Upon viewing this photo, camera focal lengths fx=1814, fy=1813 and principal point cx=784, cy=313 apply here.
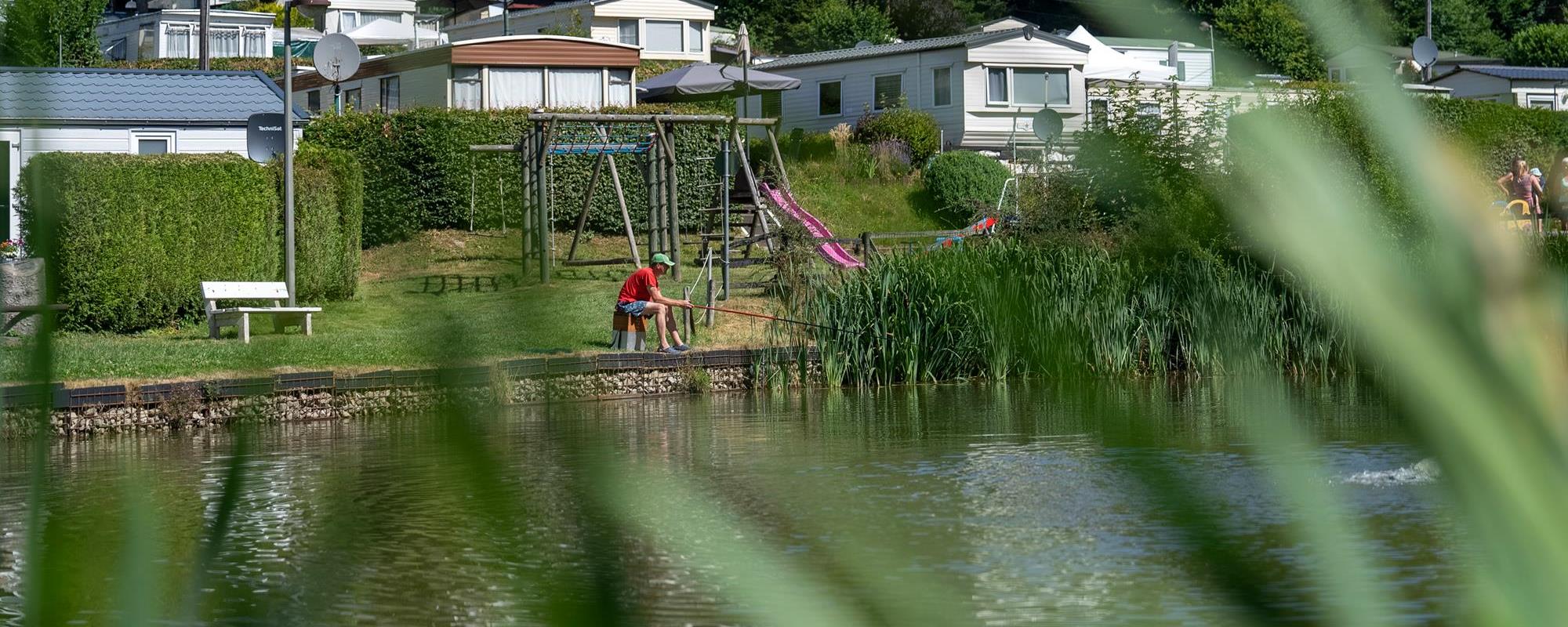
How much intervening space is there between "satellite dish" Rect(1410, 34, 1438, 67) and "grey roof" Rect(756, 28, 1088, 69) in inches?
1557

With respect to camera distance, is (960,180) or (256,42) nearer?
(960,180)

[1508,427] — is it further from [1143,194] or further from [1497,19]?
[1497,19]

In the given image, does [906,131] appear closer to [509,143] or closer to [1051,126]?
[509,143]

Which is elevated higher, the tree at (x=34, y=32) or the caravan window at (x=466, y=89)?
the caravan window at (x=466, y=89)

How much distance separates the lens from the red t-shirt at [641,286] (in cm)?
1795

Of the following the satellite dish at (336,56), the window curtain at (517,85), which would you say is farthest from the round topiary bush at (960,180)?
the satellite dish at (336,56)

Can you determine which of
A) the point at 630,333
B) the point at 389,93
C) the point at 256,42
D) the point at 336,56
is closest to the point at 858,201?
the point at 389,93

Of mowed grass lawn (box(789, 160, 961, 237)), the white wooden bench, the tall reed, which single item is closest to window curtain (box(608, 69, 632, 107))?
mowed grass lawn (box(789, 160, 961, 237))

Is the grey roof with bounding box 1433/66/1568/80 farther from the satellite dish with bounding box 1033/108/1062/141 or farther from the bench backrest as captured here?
the bench backrest

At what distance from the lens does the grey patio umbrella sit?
1403 inches

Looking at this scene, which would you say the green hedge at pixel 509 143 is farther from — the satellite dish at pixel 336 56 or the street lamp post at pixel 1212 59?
the street lamp post at pixel 1212 59

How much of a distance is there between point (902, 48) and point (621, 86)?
28.6 feet

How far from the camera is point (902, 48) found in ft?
142

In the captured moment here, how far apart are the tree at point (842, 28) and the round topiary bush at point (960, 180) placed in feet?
70.6
